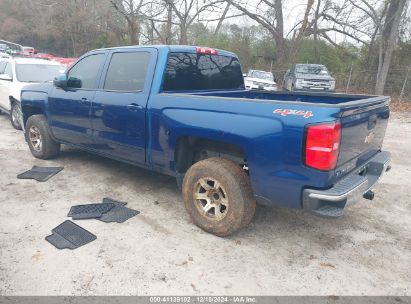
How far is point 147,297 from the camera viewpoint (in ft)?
8.89

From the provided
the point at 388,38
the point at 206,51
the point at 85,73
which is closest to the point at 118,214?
the point at 85,73

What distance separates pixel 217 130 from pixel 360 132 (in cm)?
134

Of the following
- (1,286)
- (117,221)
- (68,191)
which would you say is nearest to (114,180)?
(68,191)

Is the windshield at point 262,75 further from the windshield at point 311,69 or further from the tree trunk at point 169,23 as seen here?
the tree trunk at point 169,23

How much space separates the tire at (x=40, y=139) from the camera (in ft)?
19.0

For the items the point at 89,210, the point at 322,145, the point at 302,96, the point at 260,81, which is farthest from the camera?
the point at 260,81

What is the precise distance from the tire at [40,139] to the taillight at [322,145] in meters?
4.54

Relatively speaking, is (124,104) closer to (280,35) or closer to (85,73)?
(85,73)

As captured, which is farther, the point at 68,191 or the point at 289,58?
the point at 289,58

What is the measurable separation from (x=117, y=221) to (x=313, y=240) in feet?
7.05

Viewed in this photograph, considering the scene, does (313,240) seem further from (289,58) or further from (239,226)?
(289,58)

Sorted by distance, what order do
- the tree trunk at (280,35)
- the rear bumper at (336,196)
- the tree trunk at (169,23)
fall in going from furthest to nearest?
the tree trunk at (169,23) < the tree trunk at (280,35) < the rear bumper at (336,196)

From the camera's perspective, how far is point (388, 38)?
16.8 m

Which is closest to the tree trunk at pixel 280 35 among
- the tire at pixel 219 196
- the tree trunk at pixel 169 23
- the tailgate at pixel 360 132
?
the tree trunk at pixel 169 23
